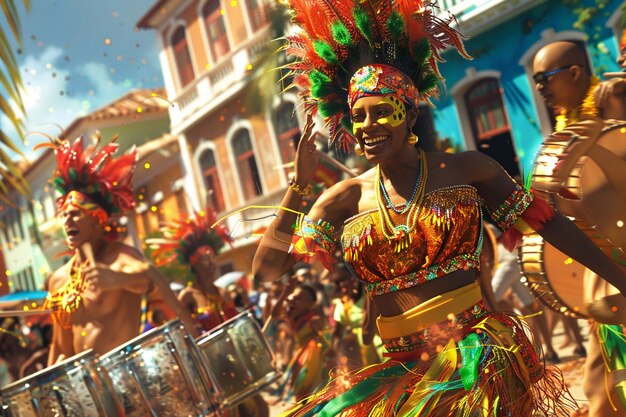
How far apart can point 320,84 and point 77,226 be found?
9.74ft

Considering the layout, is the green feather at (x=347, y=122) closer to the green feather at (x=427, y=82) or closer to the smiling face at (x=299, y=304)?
the green feather at (x=427, y=82)

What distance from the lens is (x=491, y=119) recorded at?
49.6 ft

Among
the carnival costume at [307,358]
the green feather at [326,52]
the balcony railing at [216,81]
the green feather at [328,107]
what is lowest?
the carnival costume at [307,358]

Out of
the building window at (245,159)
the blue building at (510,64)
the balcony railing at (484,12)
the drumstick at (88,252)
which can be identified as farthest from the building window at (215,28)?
the drumstick at (88,252)

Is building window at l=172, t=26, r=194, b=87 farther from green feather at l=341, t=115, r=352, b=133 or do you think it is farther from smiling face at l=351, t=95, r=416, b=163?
smiling face at l=351, t=95, r=416, b=163

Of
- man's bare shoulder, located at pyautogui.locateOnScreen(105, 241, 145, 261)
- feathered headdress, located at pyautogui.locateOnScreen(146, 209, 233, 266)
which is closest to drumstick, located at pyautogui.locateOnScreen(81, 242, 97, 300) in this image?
man's bare shoulder, located at pyautogui.locateOnScreen(105, 241, 145, 261)

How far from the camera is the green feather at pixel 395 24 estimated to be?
340 centimetres

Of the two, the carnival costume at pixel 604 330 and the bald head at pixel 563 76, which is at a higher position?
the bald head at pixel 563 76

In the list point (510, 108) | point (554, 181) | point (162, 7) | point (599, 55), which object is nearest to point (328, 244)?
point (554, 181)

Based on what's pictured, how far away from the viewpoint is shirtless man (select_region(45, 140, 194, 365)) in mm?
5891

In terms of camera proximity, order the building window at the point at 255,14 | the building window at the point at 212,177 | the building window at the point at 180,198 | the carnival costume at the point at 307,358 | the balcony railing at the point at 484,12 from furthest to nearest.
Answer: the building window at the point at 180,198 → the building window at the point at 212,177 → the building window at the point at 255,14 → the balcony railing at the point at 484,12 → the carnival costume at the point at 307,358

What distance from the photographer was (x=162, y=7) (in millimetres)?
24375

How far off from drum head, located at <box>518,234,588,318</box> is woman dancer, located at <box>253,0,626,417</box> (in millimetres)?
1004

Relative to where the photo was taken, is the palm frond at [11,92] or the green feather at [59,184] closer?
the palm frond at [11,92]
